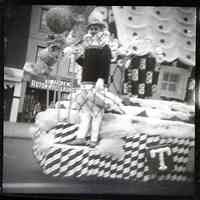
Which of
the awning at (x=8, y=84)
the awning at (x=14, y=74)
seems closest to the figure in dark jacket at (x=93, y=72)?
the awning at (x=14, y=74)

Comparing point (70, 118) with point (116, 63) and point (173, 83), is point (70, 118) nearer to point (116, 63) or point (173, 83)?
point (116, 63)

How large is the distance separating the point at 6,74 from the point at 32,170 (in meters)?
0.94

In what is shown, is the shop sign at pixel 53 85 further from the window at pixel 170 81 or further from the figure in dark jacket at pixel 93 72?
the window at pixel 170 81

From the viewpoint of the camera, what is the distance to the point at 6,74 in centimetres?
250

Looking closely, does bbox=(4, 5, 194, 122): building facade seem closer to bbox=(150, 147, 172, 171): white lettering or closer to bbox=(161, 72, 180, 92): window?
bbox=(161, 72, 180, 92): window

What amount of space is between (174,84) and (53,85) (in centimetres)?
114

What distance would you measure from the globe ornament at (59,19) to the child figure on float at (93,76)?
20 centimetres

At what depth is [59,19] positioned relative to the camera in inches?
98.7

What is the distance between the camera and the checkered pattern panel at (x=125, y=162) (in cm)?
240

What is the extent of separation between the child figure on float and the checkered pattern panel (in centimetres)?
12

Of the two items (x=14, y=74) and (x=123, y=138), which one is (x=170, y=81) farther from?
(x=14, y=74)

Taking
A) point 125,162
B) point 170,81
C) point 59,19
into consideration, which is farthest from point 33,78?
point 170,81

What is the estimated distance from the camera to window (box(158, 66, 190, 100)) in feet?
8.04

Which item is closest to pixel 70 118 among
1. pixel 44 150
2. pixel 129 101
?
pixel 44 150
